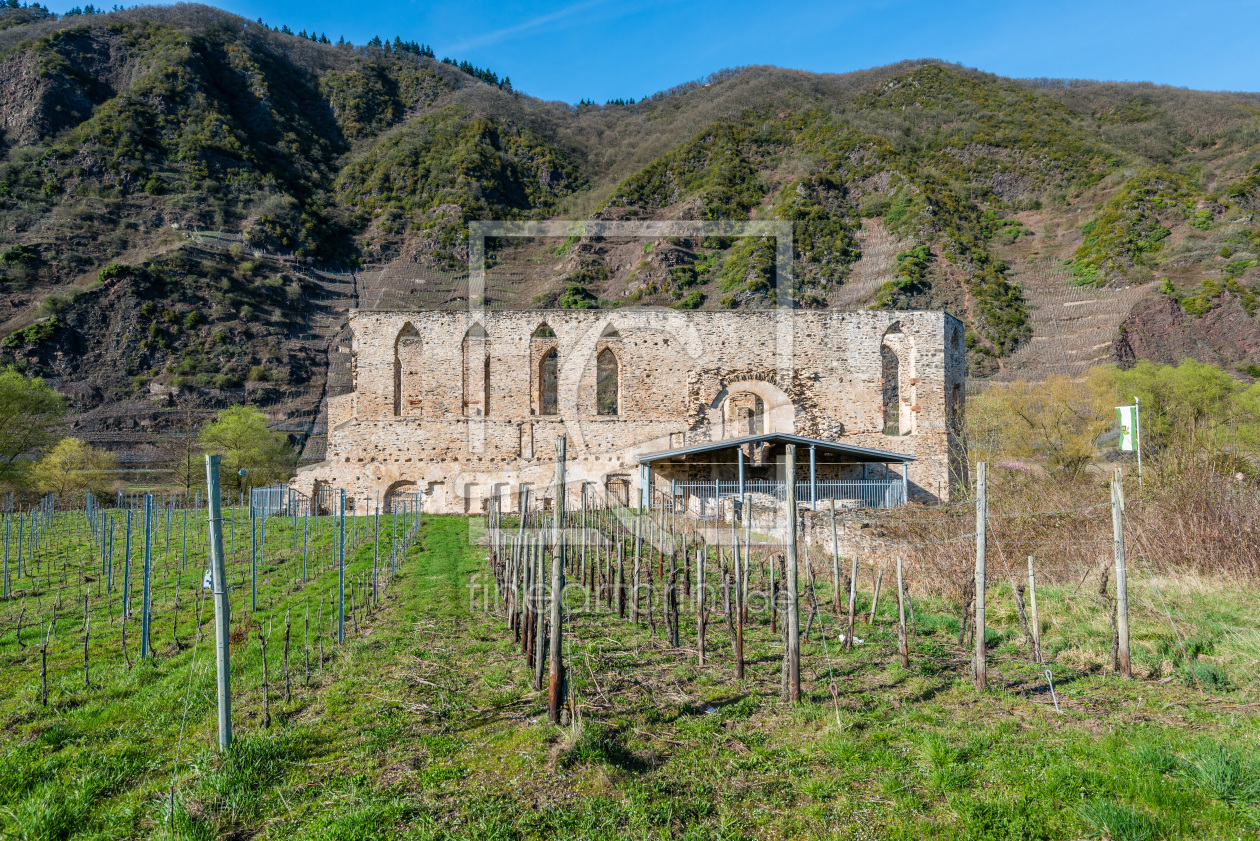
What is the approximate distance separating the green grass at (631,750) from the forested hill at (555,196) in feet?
145

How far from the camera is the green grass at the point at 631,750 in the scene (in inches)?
144

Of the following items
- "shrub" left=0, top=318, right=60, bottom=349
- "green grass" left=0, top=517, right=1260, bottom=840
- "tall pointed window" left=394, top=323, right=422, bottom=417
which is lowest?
"green grass" left=0, top=517, right=1260, bottom=840

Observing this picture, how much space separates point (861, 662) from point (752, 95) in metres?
87.6

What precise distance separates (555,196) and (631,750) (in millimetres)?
75029

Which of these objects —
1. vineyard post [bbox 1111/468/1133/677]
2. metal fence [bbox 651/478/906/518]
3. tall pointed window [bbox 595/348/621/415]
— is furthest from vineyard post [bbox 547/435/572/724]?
tall pointed window [bbox 595/348/621/415]

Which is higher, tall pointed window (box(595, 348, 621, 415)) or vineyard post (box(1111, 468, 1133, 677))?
tall pointed window (box(595, 348, 621, 415))

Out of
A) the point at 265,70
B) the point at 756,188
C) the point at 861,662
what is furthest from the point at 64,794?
the point at 265,70

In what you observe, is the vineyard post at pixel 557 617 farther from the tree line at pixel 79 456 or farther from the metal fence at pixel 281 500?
the tree line at pixel 79 456

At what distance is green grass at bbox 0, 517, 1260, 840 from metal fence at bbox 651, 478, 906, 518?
12.6 m

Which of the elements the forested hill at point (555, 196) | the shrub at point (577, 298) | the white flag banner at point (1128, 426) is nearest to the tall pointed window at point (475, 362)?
the white flag banner at point (1128, 426)

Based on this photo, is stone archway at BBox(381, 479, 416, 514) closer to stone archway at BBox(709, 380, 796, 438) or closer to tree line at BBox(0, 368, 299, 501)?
tree line at BBox(0, 368, 299, 501)

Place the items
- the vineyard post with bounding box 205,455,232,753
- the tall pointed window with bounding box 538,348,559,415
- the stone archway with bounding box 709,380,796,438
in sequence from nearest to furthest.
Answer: the vineyard post with bounding box 205,455,232,753, the stone archway with bounding box 709,380,796,438, the tall pointed window with bounding box 538,348,559,415

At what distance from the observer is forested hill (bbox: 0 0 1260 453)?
45656 mm

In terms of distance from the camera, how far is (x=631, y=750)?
4.54 metres
